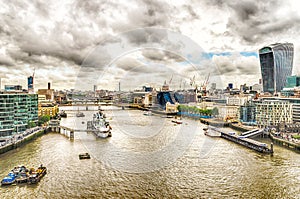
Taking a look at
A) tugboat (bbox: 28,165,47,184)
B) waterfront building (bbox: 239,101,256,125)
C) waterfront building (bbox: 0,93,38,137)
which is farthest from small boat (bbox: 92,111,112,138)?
waterfront building (bbox: 239,101,256,125)

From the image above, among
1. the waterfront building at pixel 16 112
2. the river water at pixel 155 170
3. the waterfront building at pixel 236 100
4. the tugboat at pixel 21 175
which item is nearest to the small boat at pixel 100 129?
the river water at pixel 155 170

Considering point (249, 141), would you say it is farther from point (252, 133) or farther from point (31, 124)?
point (31, 124)

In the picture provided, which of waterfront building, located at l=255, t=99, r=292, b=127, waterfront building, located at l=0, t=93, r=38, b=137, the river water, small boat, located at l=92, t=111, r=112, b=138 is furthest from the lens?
waterfront building, located at l=255, t=99, r=292, b=127

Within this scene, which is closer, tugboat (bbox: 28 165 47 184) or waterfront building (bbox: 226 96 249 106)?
tugboat (bbox: 28 165 47 184)

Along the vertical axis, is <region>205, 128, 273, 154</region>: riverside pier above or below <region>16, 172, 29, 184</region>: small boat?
above

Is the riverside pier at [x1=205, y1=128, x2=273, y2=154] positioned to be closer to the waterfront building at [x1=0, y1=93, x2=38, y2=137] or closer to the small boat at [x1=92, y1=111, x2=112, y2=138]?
the small boat at [x1=92, y1=111, x2=112, y2=138]

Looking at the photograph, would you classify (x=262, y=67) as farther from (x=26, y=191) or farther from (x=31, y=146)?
(x=26, y=191)

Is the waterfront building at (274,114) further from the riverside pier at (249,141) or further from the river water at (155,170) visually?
the river water at (155,170)
